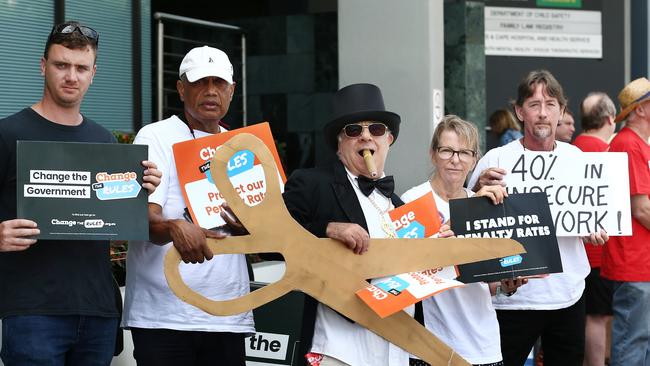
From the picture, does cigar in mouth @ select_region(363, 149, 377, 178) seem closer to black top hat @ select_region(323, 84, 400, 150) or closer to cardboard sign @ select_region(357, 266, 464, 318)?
black top hat @ select_region(323, 84, 400, 150)

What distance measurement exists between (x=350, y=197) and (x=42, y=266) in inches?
48.9

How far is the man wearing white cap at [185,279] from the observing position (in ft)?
14.3

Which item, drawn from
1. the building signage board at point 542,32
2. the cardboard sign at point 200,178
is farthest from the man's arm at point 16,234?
the building signage board at point 542,32

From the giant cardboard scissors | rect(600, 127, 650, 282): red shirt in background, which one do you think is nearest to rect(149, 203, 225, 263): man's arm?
the giant cardboard scissors

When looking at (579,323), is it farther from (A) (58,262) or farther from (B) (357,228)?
(A) (58,262)

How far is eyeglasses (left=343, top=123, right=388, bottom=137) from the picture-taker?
4.18m

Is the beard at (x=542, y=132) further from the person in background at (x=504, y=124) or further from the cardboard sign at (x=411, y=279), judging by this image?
the person in background at (x=504, y=124)

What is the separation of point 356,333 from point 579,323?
190 centimetres

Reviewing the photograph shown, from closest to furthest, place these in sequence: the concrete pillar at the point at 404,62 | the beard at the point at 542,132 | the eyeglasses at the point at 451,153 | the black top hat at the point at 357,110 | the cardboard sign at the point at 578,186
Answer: the black top hat at the point at 357,110 < the eyeglasses at the point at 451,153 < the cardboard sign at the point at 578,186 < the beard at the point at 542,132 < the concrete pillar at the point at 404,62

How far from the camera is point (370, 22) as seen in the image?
32.0 feet

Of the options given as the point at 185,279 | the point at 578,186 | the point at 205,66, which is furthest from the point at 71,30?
the point at 578,186

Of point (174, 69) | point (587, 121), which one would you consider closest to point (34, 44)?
point (174, 69)

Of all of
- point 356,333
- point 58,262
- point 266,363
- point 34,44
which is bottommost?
point 266,363

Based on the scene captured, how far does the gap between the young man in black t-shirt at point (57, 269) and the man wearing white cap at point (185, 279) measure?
217 mm
